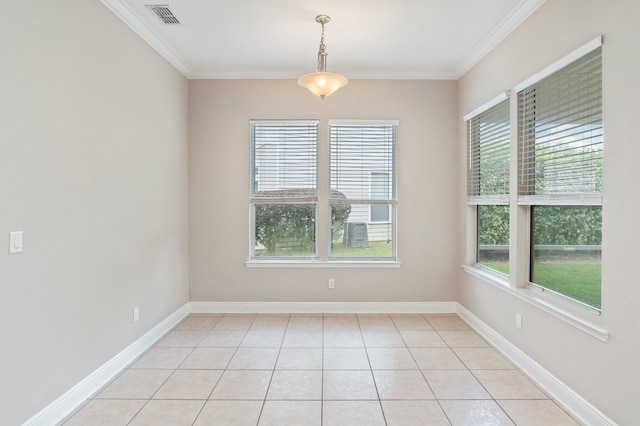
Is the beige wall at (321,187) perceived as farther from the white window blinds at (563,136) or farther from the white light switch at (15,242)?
the white light switch at (15,242)

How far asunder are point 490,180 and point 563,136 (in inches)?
43.1

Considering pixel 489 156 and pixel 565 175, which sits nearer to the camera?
pixel 565 175

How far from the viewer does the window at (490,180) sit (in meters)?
3.25

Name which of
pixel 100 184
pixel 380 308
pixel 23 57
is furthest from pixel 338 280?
pixel 23 57

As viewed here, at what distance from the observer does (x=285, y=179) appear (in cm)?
434

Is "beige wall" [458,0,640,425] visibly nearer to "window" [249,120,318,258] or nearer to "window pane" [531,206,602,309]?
"window pane" [531,206,602,309]

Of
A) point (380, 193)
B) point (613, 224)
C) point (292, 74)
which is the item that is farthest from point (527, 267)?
point (292, 74)

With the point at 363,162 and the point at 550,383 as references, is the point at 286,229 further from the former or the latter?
the point at 550,383

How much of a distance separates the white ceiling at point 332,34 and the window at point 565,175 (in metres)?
0.78

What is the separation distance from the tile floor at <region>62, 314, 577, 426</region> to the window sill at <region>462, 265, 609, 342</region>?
591 millimetres

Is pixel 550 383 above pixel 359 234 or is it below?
below

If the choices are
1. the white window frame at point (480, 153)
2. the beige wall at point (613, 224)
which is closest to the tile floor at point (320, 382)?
the beige wall at point (613, 224)

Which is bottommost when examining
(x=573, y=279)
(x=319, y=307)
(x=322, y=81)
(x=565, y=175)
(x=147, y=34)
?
(x=319, y=307)

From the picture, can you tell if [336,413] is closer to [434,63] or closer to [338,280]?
[338,280]
